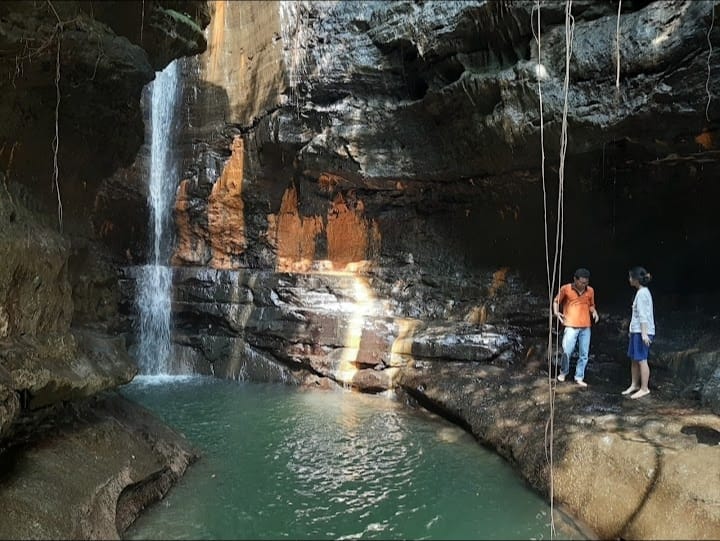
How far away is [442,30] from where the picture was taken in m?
10.1

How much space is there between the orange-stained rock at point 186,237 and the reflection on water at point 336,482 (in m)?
6.21

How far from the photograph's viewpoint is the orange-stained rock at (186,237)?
46.1 feet

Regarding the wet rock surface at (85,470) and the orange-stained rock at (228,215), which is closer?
the wet rock surface at (85,470)

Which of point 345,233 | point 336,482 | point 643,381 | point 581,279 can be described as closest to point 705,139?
point 581,279

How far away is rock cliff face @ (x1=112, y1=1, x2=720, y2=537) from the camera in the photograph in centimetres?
728

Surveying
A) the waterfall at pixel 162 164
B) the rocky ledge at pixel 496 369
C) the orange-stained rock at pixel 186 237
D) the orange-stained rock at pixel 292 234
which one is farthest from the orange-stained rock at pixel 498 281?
the waterfall at pixel 162 164

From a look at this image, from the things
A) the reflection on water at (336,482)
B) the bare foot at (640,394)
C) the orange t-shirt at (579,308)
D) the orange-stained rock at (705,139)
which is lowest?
the reflection on water at (336,482)

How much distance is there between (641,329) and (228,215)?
34.7ft

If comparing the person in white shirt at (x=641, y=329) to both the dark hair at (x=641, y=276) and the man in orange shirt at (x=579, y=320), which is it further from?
the man in orange shirt at (x=579, y=320)

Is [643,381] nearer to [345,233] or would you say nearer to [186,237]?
[345,233]

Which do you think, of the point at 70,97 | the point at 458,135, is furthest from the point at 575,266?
the point at 70,97

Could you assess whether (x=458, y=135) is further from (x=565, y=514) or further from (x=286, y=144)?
(x=565, y=514)

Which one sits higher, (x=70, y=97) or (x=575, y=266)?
(x=70, y=97)

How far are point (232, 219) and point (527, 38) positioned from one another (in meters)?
8.55
